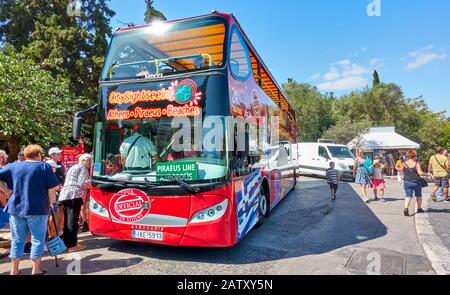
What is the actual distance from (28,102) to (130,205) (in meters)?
7.05

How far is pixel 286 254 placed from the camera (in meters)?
4.88

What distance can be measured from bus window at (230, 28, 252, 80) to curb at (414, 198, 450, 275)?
4.22 meters

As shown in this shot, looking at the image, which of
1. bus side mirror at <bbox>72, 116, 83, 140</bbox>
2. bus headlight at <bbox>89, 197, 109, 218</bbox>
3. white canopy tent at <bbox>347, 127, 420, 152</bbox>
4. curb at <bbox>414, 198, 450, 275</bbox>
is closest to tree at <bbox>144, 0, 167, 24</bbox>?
white canopy tent at <bbox>347, 127, 420, 152</bbox>

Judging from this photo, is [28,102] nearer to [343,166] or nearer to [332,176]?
[332,176]

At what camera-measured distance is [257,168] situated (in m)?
6.14

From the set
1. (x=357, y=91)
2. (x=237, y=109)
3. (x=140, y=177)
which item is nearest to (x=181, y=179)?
(x=140, y=177)

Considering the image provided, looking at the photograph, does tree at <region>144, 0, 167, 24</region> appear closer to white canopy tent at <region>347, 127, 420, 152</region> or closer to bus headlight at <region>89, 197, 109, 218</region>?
white canopy tent at <region>347, 127, 420, 152</region>

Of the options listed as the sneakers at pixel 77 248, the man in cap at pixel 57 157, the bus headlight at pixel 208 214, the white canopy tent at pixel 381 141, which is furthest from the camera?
the white canopy tent at pixel 381 141

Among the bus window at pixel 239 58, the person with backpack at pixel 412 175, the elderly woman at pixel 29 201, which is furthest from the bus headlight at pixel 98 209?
the person with backpack at pixel 412 175

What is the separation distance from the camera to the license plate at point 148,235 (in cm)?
449

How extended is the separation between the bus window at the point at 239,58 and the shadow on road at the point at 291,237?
9.83 ft

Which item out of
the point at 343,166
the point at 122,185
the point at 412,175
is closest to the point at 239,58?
the point at 122,185

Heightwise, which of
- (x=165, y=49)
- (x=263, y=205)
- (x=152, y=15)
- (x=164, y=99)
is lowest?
(x=263, y=205)

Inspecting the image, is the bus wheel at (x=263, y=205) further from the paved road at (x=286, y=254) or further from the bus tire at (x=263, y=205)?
the paved road at (x=286, y=254)
